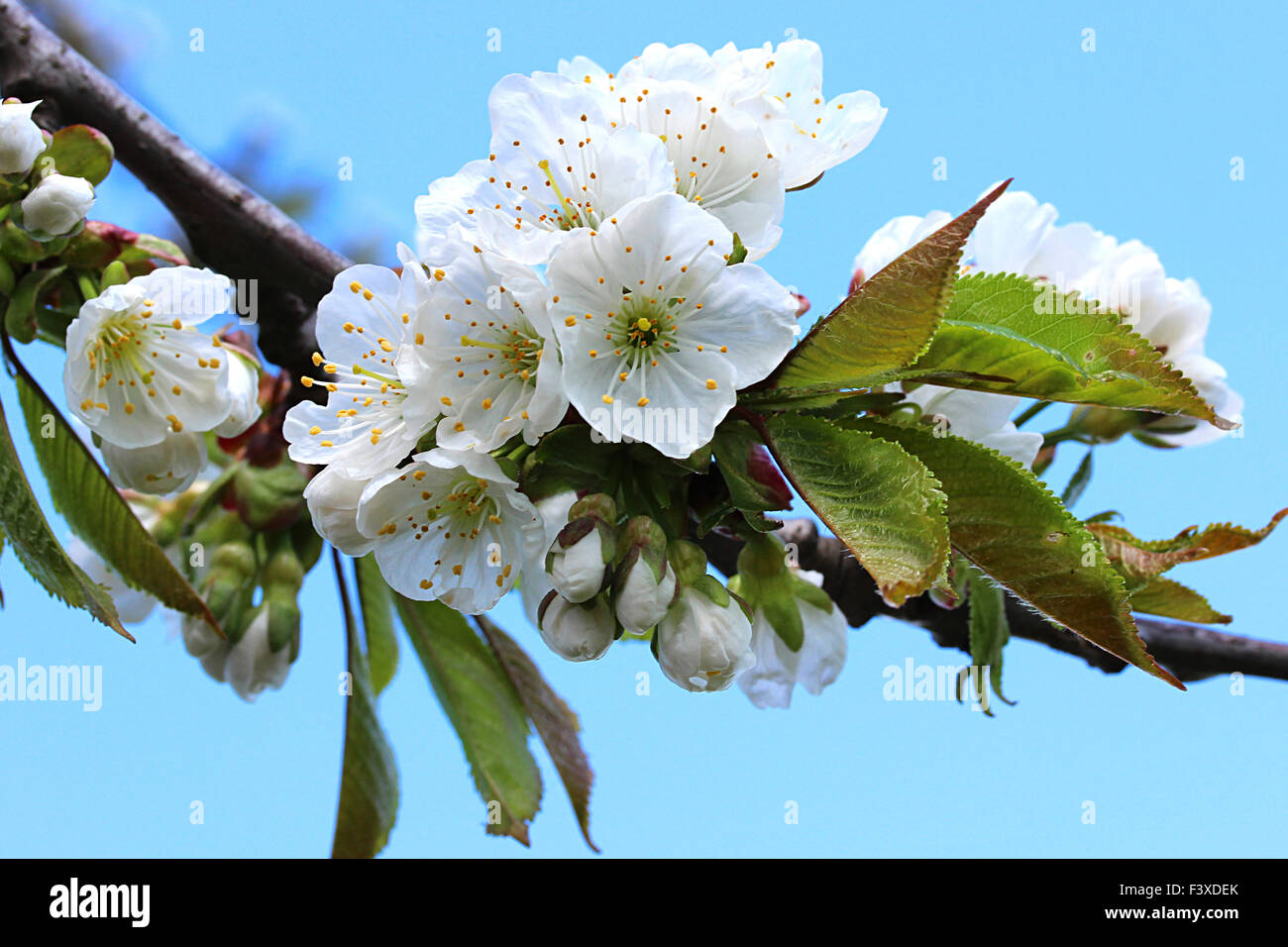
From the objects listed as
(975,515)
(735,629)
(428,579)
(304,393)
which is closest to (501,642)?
(304,393)

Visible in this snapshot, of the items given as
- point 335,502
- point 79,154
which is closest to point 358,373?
point 335,502

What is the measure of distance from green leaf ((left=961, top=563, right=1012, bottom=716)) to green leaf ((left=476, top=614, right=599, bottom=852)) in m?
0.57

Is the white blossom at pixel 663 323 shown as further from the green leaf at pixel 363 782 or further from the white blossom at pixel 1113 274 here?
the green leaf at pixel 363 782

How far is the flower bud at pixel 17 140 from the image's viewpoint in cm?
115

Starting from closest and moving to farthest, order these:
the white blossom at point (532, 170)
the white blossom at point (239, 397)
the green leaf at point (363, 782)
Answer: the white blossom at point (532, 170) < the white blossom at point (239, 397) < the green leaf at point (363, 782)

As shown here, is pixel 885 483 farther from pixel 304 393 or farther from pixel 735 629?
pixel 304 393

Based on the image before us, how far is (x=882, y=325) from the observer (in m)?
0.79

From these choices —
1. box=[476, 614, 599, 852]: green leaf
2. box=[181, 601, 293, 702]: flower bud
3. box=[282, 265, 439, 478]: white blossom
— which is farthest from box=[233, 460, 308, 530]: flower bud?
box=[282, 265, 439, 478]: white blossom

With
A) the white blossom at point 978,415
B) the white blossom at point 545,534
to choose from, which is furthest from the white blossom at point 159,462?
the white blossom at point 978,415

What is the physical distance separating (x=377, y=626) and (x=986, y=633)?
3.13ft

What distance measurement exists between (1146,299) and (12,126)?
1432mm

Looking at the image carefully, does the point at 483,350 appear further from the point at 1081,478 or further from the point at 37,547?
the point at 1081,478

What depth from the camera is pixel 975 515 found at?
85 cm

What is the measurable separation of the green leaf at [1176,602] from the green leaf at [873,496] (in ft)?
1.70
